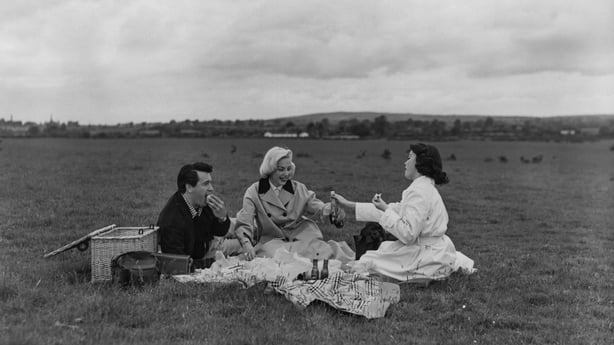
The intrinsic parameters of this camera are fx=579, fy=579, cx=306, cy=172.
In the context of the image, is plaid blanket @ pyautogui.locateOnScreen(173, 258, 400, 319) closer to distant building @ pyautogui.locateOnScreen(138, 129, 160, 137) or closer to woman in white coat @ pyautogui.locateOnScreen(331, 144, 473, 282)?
woman in white coat @ pyautogui.locateOnScreen(331, 144, 473, 282)

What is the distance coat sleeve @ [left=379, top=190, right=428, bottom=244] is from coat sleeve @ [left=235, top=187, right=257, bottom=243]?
2.19m

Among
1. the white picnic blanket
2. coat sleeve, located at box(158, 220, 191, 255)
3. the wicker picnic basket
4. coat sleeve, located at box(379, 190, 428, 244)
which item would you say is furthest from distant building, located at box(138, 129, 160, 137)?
coat sleeve, located at box(379, 190, 428, 244)

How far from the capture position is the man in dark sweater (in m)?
8.09

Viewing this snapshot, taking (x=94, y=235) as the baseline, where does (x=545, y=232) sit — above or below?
below

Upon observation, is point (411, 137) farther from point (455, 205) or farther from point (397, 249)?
point (397, 249)

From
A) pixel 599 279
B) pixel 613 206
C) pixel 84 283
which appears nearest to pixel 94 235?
pixel 84 283

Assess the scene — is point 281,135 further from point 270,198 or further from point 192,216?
point 192,216

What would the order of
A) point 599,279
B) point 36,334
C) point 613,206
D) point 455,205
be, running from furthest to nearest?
point 613,206
point 455,205
point 599,279
point 36,334

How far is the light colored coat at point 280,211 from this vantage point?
912 cm

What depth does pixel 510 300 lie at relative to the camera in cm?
721

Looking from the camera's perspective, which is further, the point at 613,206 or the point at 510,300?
the point at 613,206

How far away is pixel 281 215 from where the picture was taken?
925 cm

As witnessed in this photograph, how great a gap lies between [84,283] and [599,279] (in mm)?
7236

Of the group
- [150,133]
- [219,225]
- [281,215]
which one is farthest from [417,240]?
[150,133]
